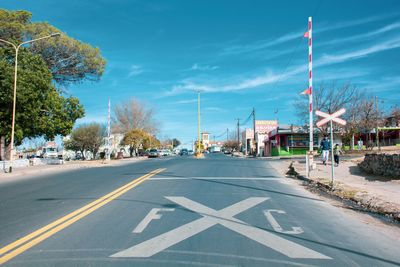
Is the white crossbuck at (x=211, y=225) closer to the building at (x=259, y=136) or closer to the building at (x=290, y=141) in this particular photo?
the building at (x=290, y=141)

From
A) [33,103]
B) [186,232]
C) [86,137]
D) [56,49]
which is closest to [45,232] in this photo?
[186,232]

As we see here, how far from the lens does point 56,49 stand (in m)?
40.4

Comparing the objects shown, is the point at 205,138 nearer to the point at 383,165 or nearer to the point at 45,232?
the point at 383,165

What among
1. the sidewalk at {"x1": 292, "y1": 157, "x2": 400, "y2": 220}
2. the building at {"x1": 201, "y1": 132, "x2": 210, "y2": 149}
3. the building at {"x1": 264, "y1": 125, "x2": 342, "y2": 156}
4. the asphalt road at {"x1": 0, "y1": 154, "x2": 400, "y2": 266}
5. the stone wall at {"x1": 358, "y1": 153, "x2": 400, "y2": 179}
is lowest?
the asphalt road at {"x1": 0, "y1": 154, "x2": 400, "y2": 266}

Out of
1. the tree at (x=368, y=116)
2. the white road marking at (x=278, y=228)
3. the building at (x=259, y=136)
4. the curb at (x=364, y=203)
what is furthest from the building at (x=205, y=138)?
the white road marking at (x=278, y=228)

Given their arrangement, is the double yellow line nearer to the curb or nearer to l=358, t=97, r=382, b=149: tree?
the curb

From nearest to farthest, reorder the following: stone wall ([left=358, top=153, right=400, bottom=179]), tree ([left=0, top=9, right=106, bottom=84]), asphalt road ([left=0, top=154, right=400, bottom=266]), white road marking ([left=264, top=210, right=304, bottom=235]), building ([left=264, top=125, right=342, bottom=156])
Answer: asphalt road ([left=0, top=154, right=400, bottom=266])
white road marking ([left=264, top=210, right=304, bottom=235])
stone wall ([left=358, top=153, right=400, bottom=179])
tree ([left=0, top=9, right=106, bottom=84])
building ([left=264, top=125, right=342, bottom=156])

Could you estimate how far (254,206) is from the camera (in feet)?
33.1

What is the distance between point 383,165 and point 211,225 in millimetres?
12606

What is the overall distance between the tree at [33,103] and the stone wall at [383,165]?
23515mm

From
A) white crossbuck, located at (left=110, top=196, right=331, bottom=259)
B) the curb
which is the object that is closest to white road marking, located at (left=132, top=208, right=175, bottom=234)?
white crossbuck, located at (left=110, top=196, right=331, bottom=259)

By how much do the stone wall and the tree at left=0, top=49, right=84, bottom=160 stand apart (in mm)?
23515

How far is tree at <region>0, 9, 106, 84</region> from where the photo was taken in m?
36.6

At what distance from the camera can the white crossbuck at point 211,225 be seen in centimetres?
586
